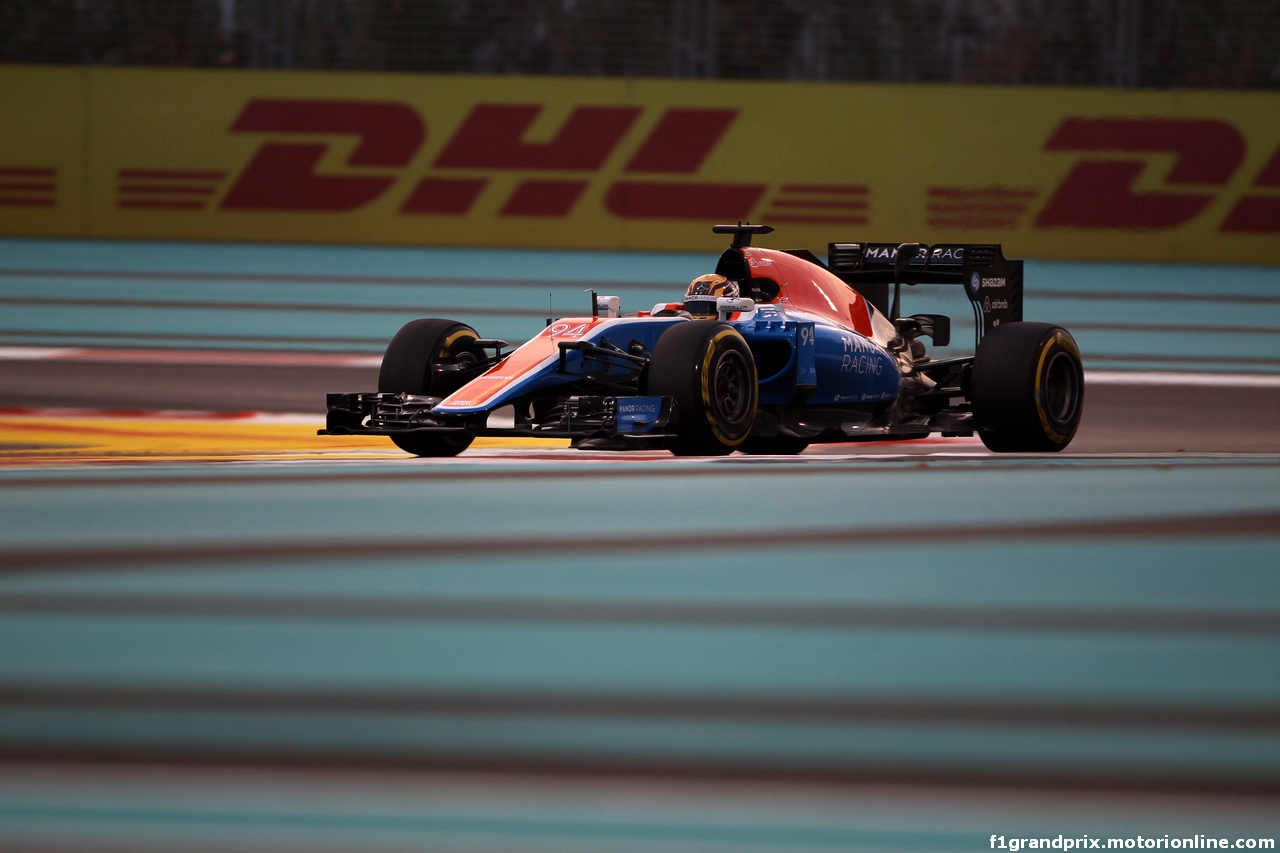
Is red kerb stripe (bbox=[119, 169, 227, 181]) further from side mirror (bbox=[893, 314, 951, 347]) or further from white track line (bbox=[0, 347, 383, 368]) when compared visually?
side mirror (bbox=[893, 314, 951, 347])

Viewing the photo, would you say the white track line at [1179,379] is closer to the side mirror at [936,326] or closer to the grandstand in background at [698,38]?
the side mirror at [936,326]

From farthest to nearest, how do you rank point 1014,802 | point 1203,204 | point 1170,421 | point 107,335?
point 1203,204
point 107,335
point 1170,421
point 1014,802

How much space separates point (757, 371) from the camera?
25.0ft

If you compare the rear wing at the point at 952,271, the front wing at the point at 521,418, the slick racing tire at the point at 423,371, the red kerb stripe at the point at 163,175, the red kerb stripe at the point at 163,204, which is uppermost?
the red kerb stripe at the point at 163,175

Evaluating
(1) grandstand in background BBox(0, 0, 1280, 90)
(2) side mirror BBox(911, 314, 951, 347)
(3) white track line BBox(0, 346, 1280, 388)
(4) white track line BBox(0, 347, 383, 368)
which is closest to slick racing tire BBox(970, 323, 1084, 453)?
(2) side mirror BBox(911, 314, 951, 347)

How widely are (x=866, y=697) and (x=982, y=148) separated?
737 inches

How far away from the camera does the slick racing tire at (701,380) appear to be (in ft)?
22.8

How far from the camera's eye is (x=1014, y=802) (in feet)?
10.6

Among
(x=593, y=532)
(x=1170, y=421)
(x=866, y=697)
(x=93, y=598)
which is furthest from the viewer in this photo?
(x=1170, y=421)

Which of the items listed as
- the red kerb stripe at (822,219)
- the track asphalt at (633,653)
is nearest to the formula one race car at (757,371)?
the track asphalt at (633,653)

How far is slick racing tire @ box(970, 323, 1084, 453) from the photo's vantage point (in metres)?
8.02

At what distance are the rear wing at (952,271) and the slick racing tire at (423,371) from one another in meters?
2.08

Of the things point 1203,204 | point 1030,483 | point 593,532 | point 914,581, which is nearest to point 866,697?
point 914,581

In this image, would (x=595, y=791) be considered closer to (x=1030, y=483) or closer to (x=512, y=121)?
(x=1030, y=483)
